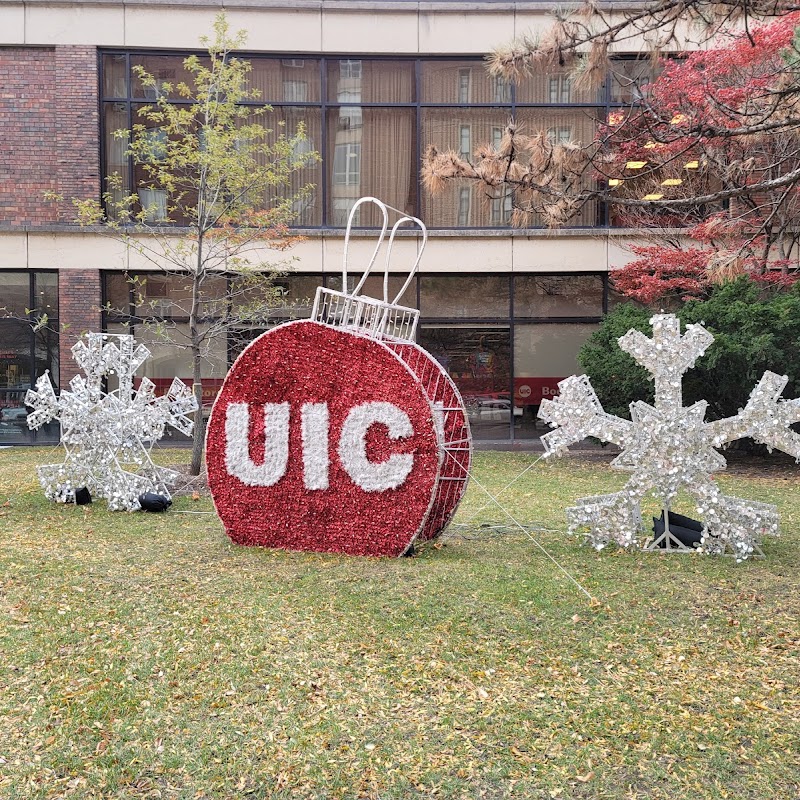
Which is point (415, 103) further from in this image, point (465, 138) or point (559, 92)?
point (559, 92)

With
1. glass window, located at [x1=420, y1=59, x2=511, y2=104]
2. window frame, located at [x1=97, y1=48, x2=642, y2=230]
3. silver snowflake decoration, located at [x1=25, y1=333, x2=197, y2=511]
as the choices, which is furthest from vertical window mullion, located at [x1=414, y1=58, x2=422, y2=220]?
silver snowflake decoration, located at [x1=25, y1=333, x2=197, y2=511]

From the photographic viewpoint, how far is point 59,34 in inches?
666

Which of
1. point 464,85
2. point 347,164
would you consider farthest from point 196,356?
point 464,85

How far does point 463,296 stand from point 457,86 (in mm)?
4309

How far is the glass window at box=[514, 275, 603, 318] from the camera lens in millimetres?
17734

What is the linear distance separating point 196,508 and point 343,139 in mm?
10184

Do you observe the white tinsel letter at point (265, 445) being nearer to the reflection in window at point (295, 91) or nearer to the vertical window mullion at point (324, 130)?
the vertical window mullion at point (324, 130)

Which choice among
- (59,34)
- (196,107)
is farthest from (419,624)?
(59,34)

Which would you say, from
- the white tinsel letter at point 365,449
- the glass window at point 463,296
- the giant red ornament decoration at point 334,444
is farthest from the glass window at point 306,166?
the white tinsel letter at point 365,449

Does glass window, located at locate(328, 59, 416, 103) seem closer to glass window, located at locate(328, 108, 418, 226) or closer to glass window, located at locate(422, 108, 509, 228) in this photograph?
glass window, located at locate(328, 108, 418, 226)

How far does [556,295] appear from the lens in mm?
17766

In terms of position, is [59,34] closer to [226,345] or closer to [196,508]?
[226,345]

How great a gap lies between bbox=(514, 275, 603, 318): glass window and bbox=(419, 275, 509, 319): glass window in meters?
0.33

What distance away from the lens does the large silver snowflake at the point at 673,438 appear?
7.13m
